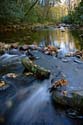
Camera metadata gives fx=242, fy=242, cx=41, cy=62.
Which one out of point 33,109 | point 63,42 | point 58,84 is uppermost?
point 58,84

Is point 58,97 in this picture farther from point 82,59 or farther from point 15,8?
point 15,8

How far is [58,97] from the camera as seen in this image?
4324mm

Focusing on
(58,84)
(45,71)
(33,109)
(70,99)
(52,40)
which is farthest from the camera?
(52,40)

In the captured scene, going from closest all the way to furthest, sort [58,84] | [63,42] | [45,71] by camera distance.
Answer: [58,84], [45,71], [63,42]

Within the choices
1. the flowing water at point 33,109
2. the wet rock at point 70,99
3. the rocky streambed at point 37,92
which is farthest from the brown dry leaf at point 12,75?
the wet rock at point 70,99

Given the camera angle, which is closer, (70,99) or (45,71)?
(70,99)

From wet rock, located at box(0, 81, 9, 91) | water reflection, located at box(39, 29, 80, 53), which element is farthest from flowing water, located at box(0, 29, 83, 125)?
water reflection, located at box(39, 29, 80, 53)

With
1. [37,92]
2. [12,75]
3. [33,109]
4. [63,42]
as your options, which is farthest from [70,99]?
[63,42]

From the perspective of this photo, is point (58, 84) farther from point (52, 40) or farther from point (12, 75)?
point (52, 40)

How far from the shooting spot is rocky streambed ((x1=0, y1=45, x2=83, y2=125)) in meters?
4.01

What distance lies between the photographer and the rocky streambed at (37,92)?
401 centimetres

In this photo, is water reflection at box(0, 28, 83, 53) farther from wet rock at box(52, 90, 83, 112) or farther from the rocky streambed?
wet rock at box(52, 90, 83, 112)

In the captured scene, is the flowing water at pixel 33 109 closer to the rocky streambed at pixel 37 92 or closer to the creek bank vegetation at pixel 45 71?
the rocky streambed at pixel 37 92

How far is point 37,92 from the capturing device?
4910 mm
